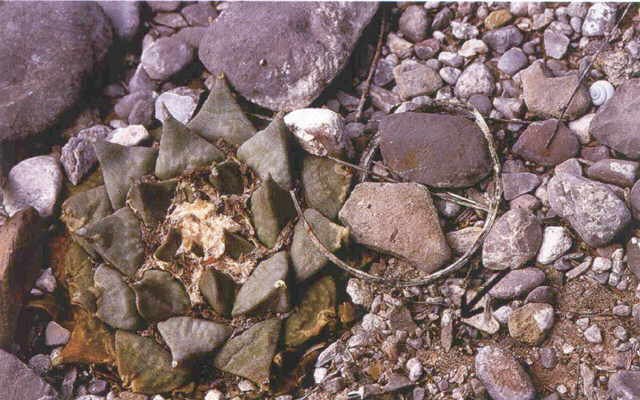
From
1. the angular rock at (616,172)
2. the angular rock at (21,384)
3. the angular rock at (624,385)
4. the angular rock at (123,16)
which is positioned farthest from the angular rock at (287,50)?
the angular rock at (624,385)

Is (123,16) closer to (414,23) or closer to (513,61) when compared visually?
(414,23)

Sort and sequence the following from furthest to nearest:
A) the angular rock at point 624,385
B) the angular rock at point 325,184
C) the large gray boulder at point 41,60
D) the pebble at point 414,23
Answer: the pebble at point 414,23, the large gray boulder at point 41,60, the angular rock at point 325,184, the angular rock at point 624,385

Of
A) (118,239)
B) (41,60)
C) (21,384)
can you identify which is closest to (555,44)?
(118,239)

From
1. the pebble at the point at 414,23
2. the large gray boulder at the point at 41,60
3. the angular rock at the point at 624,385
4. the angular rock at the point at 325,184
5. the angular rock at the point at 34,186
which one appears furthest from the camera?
the pebble at the point at 414,23

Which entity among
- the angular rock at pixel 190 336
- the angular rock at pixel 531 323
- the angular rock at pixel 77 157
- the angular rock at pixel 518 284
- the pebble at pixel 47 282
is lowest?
the angular rock at pixel 531 323

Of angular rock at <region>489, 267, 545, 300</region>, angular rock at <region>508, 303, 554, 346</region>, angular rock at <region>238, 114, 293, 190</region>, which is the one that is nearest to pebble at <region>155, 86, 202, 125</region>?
angular rock at <region>238, 114, 293, 190</region>

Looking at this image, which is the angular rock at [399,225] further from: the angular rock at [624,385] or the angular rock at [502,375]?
the angular rock at [624,385]

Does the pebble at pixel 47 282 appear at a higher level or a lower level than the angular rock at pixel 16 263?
lower
